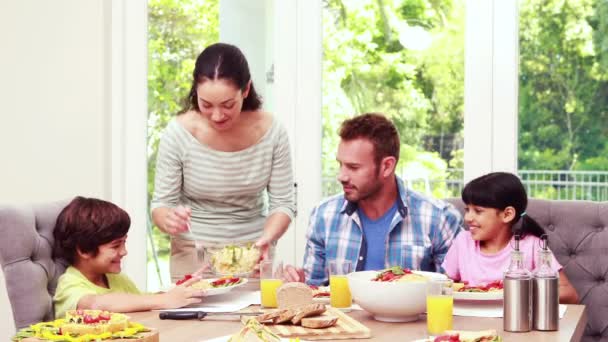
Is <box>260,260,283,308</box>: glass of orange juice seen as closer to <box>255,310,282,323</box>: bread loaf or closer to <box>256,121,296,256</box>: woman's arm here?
<box>255,310,282,323</box>: bread loaf

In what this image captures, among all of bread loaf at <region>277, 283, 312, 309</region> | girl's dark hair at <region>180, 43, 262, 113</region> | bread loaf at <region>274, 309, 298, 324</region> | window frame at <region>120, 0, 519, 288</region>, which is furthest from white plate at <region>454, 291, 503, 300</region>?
window frame at <region>120, 0, 519, 288</region>

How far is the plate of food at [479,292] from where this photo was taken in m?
2.29

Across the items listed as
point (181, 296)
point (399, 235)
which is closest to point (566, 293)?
point (399, 235)

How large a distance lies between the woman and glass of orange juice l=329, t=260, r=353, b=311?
743mm

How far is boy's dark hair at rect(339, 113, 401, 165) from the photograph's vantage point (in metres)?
2.92

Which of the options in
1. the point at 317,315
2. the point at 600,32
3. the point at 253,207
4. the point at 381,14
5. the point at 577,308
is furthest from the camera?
the point at 381,14

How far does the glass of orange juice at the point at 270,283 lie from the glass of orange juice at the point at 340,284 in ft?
0.46

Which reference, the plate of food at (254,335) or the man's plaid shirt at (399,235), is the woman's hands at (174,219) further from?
the plate of food at (254,335)

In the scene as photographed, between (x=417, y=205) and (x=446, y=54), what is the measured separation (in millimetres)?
926

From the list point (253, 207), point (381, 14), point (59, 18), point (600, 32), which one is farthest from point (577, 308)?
point (59, 18)

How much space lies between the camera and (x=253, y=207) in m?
3.20

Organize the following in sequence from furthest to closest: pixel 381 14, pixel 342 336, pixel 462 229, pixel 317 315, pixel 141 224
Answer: pixel 141 224
pixel 381 14
pixel 462 229
pixel 317 315
pixel 342 336

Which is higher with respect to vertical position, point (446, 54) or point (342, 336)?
point (446, 54)

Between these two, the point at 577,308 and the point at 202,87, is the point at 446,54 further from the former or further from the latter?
the point at 577,308
